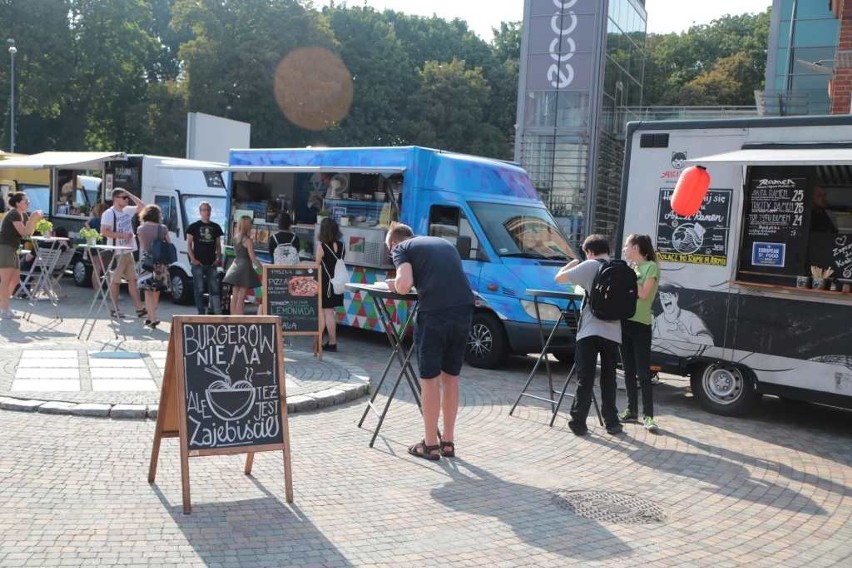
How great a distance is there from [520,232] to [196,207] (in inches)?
282

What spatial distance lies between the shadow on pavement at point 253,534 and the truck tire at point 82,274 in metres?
13.0

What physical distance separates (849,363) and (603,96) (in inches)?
1071

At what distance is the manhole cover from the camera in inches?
211

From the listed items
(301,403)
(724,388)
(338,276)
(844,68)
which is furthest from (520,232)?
(844,68)

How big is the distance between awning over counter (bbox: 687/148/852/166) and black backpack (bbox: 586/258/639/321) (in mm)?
1538

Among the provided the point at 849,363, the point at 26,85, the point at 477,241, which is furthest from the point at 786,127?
the point at 26,85

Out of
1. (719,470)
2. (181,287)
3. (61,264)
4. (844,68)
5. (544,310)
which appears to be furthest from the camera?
(181,287)

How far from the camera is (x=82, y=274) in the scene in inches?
679

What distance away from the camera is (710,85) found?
48156mm

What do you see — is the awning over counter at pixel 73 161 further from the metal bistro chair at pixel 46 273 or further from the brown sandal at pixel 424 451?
the brown sandal at pixel 424 451

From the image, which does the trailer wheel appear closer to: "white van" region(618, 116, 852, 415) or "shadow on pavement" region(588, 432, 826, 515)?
"white van" region(618, 116, 852, 415)

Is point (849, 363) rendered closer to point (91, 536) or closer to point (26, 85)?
point (91, 536)

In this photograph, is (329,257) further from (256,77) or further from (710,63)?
(710,63)

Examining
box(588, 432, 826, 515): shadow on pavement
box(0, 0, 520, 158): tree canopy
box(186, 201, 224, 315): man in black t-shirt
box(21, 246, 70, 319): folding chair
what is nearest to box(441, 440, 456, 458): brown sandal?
box(588, 432, 826, 515): shadow on pavement
